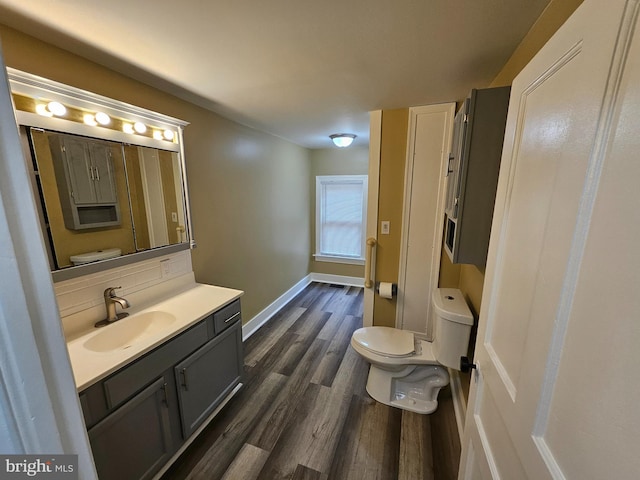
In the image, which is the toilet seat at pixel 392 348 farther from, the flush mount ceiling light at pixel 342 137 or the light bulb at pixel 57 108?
the light bulb at pixel 57 108

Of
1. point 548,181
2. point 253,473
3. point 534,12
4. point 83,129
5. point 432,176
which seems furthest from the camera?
point 432,176

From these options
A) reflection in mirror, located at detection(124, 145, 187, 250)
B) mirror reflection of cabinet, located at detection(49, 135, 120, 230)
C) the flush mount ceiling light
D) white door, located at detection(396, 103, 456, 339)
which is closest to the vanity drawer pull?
reflection in mirror, located at detection(124, 145, 187, 250)

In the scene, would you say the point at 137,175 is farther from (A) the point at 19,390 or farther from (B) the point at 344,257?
(B) the point at 344,257

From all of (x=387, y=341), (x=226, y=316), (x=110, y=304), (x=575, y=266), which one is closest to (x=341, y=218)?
(x=387, y=341)

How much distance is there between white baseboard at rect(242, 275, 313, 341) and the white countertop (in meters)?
1.02

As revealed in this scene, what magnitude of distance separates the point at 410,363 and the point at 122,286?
6.58 ft

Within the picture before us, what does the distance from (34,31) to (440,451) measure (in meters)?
3.08

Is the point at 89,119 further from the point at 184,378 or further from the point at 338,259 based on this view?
the point at 338,259

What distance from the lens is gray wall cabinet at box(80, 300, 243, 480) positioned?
1.08 m

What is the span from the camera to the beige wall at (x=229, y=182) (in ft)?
4.32

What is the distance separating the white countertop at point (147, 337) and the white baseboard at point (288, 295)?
1.04m

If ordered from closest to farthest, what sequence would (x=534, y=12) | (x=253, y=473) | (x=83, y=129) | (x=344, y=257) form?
(x=534, y=12) < (x=83, y=129) < (x=253, y=473) < (x=344, y=257)

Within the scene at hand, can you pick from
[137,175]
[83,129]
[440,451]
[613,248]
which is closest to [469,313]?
[440,451]

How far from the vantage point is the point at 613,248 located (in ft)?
1.35
